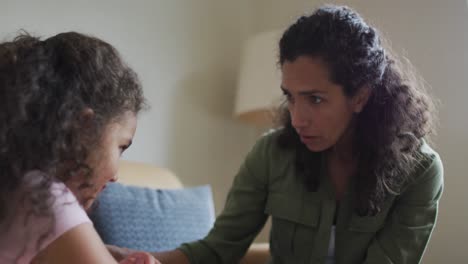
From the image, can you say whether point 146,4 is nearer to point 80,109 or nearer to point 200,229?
point 200,229

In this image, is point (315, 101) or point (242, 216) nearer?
point (315, 101)

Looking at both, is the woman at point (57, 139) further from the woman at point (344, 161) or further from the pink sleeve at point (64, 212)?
the woman at point (344, 161)

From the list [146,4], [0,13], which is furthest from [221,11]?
[0,13]

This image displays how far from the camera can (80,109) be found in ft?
2.51

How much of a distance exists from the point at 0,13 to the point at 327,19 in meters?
1.08

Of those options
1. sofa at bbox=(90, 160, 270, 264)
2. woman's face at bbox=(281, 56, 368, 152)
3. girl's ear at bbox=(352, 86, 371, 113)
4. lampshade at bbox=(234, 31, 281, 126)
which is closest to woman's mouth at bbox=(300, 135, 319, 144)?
woman's face at bbox=(281, 56, 368, 152)

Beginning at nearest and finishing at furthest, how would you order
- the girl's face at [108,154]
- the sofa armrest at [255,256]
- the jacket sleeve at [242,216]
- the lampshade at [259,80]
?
the girl's face at [108,154]
the jacket sleeve at [242,216]
the sofa armrest at [255,256]
the lampshade at [259,80]

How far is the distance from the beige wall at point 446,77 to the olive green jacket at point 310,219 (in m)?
0.65

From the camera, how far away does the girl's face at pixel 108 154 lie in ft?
2.60

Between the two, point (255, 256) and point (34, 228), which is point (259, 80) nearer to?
point (255, 256)

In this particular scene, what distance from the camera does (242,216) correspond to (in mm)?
1297

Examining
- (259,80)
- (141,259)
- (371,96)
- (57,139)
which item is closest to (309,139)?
(371,96)

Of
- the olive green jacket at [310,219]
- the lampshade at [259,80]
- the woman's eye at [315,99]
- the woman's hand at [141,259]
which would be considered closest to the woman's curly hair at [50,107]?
the woman's hand at [141,259]

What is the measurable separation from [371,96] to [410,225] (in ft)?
0.96
